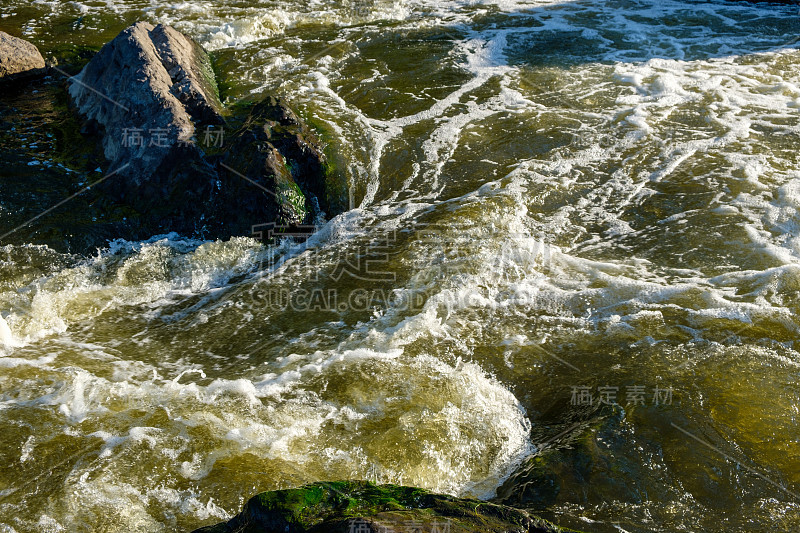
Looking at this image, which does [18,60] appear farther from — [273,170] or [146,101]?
[273,170]

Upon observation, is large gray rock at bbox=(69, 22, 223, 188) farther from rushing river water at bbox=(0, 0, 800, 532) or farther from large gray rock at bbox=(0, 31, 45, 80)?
large gray rock at bbox=(0, 31, 45, 80)

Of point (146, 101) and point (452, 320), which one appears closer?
point (452, 320)

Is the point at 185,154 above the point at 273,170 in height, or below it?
above

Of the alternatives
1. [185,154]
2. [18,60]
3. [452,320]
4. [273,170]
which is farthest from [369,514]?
[18,60]

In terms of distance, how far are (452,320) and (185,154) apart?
3.38m

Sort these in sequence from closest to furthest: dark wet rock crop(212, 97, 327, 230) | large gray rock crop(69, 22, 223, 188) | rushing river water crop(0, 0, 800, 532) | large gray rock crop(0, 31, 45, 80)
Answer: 1. rushing river water crop(0, 0, 800, 532)
2. dark wet rock crop(212, 97, 327, 230)
3. large gray rock crop(69, 22, 223, 188)
4. large gray rock crop(0, 31, 45, 80)

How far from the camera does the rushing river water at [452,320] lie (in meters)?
3.43

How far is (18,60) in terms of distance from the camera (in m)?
8.45

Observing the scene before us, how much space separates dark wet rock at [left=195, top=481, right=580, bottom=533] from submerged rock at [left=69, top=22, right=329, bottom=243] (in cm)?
366

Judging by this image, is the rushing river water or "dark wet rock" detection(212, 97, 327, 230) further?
"dark wet rock" detection(212, 97, 327, 230)

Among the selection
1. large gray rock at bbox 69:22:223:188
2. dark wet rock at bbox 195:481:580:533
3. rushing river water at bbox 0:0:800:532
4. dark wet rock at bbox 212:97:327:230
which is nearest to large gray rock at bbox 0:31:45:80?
rushing river water at bbox 0:0:800:532

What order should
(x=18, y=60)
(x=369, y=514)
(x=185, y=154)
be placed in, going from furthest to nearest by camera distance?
(x=18, y=60), (x=185, y=154), (x=369, y=514)

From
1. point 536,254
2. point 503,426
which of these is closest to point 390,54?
point 536,254

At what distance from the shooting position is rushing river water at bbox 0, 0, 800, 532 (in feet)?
11.3
